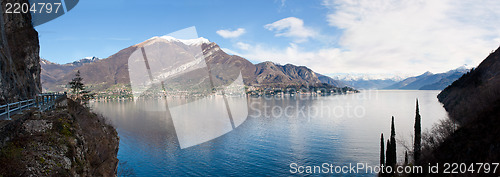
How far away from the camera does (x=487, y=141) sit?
1010 inches

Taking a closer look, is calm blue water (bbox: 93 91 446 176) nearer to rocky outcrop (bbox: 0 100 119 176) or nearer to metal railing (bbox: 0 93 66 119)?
metal railing (bbox: 0 93 66 119)

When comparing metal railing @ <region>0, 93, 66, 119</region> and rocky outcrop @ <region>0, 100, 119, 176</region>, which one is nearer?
rocky outcrop @ <region>0, 100, 119, 176</region>

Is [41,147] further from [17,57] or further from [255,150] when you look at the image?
[255,150]

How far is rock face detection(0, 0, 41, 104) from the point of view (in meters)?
27.1

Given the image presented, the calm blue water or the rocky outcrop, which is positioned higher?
the rocky outcrop

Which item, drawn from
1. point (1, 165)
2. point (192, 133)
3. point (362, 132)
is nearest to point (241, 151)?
point (192, 133)

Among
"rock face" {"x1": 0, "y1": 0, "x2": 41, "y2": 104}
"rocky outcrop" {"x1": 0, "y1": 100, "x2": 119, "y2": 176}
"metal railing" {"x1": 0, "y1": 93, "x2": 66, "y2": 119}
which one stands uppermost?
"rock face" {"x1": 0, "y1": 0, "x2": 41, "y2": 104}

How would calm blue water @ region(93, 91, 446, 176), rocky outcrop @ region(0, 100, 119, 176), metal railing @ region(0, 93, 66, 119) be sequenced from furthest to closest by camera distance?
1. calm blue water @ region(93, 91, 446, 176)
2. metal railing @ region(0, 93, 66, 119)
3. rocky outcrop @ region(0, 100, 119, 176)

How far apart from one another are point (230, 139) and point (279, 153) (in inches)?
619

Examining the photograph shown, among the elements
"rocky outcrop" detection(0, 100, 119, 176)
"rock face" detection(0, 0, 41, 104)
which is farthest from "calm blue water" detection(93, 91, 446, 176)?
"rocky outcrop" detection(0, 100, 119, 176)

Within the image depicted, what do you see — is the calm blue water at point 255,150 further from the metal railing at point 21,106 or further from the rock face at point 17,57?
the rock face at point 17,57

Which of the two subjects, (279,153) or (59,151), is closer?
(59,151)

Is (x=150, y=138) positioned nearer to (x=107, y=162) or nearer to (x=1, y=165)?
(x=107, y=162)

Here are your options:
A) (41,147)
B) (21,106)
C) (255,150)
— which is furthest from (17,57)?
(255,150)
